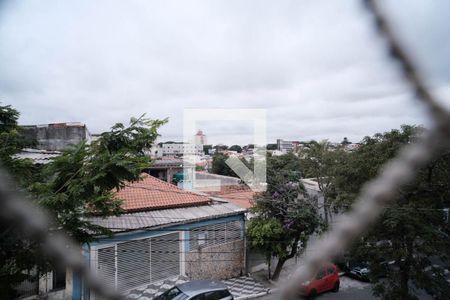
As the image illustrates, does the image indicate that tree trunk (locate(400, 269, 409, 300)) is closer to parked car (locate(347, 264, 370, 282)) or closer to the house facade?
parked car (locate(347, 264, 370, 282))

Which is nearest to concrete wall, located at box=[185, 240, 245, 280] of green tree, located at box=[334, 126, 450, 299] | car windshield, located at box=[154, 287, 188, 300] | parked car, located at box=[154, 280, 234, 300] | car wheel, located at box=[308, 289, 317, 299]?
parked car, located at box=[154, 280, 234, 300]

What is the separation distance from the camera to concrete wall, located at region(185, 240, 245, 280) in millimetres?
10125

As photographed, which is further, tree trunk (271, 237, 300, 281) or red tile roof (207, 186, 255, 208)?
red tile roof (207, 186, 255, 208)

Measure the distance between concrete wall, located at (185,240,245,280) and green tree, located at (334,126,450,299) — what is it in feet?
14.0

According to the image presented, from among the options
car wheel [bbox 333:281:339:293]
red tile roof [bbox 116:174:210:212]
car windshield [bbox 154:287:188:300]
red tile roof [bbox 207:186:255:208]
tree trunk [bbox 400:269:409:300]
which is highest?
red tile roof [bbox 116:174:210:212]

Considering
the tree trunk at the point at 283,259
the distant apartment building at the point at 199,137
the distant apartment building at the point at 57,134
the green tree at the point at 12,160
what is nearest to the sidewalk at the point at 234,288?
the tree trunk at the point at 283,259

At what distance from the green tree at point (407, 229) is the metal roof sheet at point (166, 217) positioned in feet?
13.2

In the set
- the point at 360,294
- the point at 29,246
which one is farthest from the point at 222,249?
the point at 29,246

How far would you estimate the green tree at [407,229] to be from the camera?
7.49 meters

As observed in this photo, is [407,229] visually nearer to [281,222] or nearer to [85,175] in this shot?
[281,222]

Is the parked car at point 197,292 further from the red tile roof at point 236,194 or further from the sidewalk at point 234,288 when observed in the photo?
the red tile roof at point 236,194

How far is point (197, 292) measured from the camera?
7.72 meters

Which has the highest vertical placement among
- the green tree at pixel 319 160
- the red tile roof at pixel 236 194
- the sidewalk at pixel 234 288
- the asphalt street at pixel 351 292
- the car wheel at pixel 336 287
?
the green tree at pixel 319 160

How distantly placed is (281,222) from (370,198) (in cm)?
1069
